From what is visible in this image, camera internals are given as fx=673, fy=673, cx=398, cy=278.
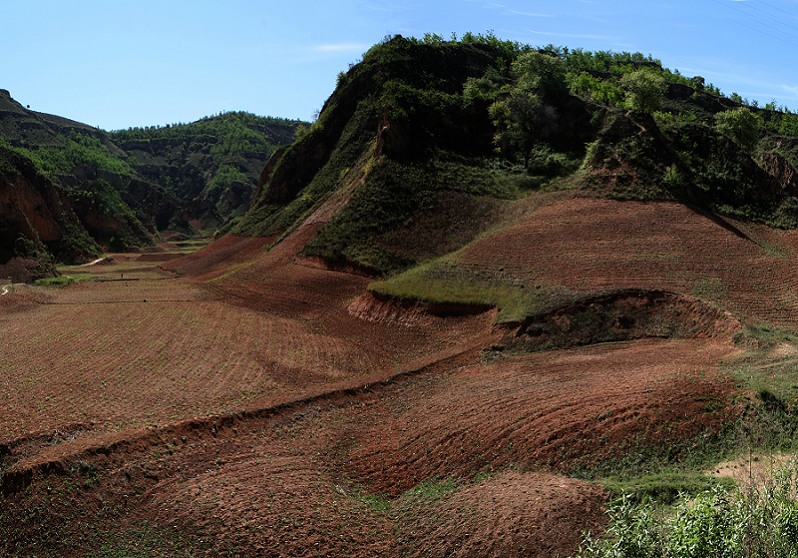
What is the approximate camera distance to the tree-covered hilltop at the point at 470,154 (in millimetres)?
41125

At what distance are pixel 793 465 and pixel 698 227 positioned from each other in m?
26.1

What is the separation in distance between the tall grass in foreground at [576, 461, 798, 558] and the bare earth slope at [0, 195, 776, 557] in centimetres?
210

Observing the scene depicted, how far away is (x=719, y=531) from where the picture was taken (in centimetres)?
955

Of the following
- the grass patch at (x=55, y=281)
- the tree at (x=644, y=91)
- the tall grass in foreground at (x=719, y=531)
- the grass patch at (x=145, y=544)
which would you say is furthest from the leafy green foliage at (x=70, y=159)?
the tall grass in foreground at (x=719, y=531)

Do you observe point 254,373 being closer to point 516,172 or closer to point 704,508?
point 704,508

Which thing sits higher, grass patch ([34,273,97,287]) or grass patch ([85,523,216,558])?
grass patch ([34,273,97,287])

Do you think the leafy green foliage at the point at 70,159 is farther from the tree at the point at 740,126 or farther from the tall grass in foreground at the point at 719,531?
the tall grass in foreground at the point at 719,531

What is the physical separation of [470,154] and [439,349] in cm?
2479

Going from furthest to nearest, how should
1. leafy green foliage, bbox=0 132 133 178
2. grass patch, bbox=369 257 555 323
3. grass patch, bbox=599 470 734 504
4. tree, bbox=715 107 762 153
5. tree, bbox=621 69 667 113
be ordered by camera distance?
leafy green foliage, bbox=0 132 133 178
tree, bbox=715 107 762 153
tree, bbox=621 69 667 113
grass patch, bbox=369 257 555 323
grass patch, bbox=599 470 734 504

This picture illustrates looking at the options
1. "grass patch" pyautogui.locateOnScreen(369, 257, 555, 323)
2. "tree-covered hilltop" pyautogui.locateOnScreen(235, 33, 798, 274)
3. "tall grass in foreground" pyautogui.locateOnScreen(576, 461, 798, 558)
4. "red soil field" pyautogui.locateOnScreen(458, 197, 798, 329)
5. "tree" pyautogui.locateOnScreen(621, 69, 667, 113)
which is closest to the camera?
"tall grass in foreground" pyautogui.locateOnScreen(576, 461, 798, 558)

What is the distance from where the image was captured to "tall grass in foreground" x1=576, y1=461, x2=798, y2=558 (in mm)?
9180

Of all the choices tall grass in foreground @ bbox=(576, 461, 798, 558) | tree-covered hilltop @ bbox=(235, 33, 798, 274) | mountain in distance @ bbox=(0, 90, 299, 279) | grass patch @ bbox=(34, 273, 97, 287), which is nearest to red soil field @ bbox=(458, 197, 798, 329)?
tree-covered hilltop @ bbox=(235, 33, 798, 274)

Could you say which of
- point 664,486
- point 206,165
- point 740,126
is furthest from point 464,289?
point 206,165

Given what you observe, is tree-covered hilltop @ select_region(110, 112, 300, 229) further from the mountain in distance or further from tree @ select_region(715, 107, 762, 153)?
tree @ select_region(715, 107, 762, 153)
